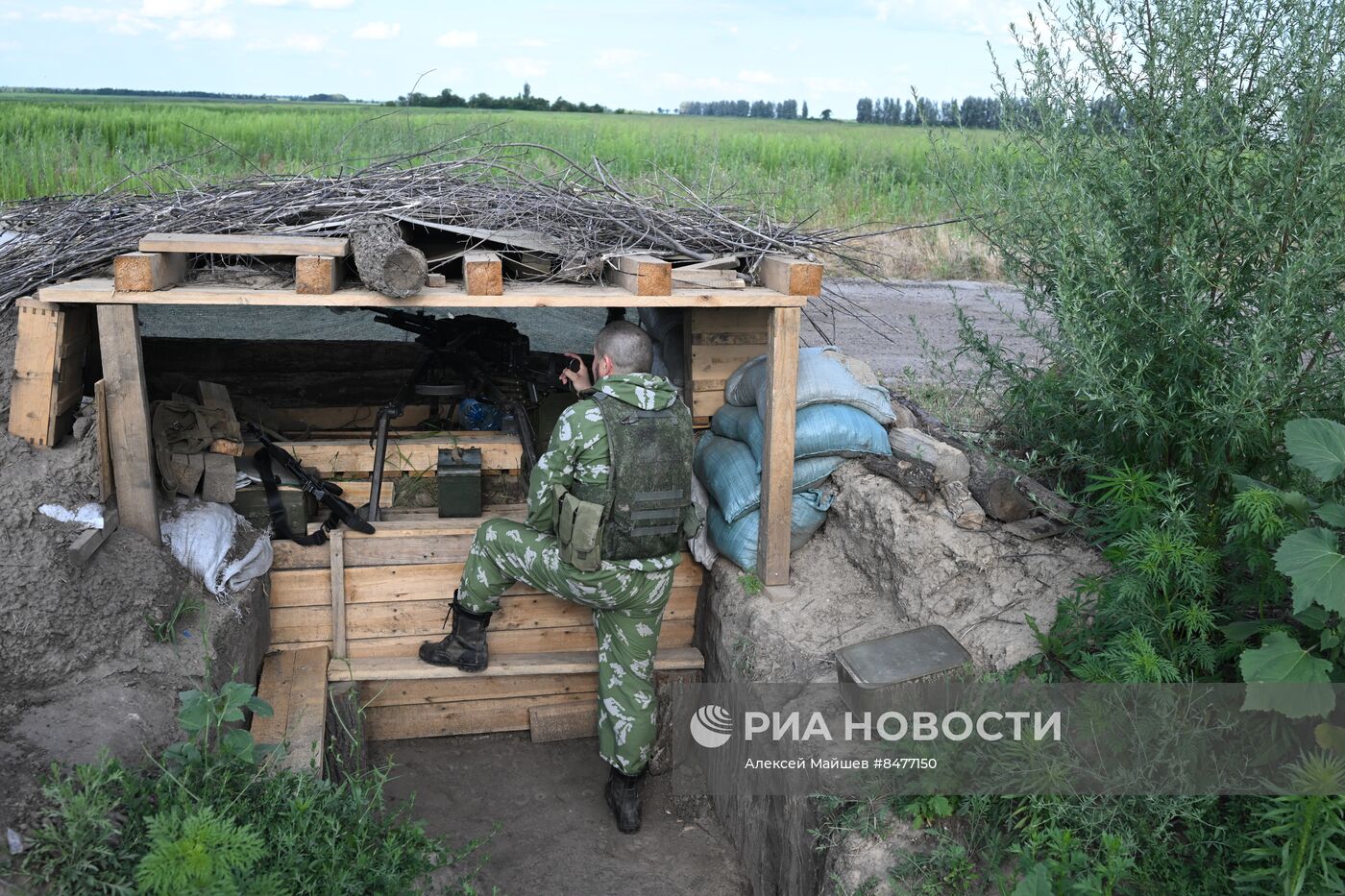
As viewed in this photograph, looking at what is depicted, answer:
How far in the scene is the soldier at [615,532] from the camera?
4527 mm

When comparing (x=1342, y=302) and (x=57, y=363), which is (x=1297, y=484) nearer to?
(x=1342, y=302)

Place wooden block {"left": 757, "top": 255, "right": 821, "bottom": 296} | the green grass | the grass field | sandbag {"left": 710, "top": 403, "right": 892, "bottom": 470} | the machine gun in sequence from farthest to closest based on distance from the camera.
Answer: the green grass
the grass field
the machine gun
sandbag {"left": 710, "top": 403, "right": 892, "bottom": 470}
wooden block {"left": 757, "top": 255, "right": 821, "bottom": 296}

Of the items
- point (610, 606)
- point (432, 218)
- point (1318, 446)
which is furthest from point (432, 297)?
point (1318, 446)

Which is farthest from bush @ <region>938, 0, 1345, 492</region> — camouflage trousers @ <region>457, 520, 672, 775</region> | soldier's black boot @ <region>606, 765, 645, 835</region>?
soldier's black boot @ <region>606, 765, 645, 835</region>

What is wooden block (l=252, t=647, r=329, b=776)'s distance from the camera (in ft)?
14.4

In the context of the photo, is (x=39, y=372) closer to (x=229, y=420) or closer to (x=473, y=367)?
(x=229, y=420)

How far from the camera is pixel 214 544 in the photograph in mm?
4793

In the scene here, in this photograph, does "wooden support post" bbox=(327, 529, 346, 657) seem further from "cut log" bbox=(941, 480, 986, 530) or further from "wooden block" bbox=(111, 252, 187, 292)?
"cut log" bbox=(941, 480, 986, 530)

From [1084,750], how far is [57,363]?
425 centimetres

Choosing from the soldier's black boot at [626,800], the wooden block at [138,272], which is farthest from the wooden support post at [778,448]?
the wooden block at [138,272]

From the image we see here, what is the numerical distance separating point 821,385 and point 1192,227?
208 centimetres

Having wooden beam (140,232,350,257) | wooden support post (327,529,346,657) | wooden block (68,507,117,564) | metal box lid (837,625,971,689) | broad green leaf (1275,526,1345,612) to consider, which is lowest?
wooden support post (327,529,346,657)

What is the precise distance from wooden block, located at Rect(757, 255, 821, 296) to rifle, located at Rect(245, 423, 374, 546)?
248 centimetres

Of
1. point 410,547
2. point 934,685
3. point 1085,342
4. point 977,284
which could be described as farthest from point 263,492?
point 977,284
